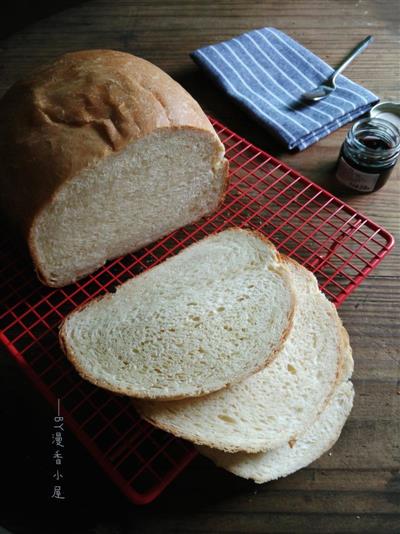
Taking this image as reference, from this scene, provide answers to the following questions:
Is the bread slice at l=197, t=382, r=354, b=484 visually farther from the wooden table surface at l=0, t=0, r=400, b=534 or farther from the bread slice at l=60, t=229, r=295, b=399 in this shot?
the bread slice at l=60, t=229, r=295, b=399

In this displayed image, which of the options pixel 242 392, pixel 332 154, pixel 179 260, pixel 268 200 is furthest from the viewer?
pixel 332 154

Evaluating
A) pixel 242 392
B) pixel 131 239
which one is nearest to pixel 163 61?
pixel 131 239

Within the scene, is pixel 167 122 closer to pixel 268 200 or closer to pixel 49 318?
pixel 268 200

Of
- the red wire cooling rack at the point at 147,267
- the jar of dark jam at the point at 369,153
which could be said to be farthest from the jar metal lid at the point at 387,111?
the red wire cooling rack at the point at 147,267

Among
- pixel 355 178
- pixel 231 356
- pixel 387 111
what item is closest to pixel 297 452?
pixel 231 356

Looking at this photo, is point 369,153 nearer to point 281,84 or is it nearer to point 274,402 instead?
point 281,84

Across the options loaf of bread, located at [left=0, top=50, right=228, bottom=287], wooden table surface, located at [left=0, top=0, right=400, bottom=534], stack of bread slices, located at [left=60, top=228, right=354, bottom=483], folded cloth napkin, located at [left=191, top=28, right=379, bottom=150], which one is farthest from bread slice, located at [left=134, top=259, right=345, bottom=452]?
folded cloth napkin, located at [left=191, top=28, right=379, bottom=150]
